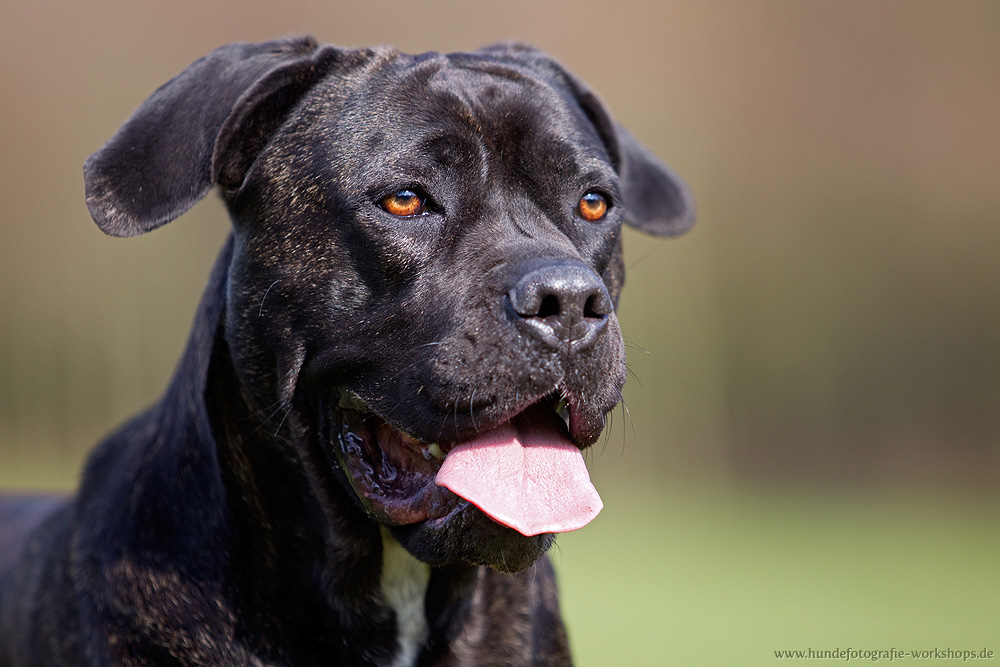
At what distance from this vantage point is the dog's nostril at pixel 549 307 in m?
2.45

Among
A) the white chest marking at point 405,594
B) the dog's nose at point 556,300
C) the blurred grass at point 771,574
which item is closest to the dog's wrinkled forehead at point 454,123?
the dog's nose at point 556,300

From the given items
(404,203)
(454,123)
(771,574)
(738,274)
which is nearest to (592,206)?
(454,123)

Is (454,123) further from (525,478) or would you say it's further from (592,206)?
(525,478)

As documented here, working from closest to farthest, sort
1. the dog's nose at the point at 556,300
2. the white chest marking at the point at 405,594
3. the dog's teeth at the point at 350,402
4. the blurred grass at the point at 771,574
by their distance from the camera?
the dog's nose at the point at 556,300, the dog's teeth at the point at 350,402, the white chest marking at the point at 405,594, the blurred grass at the point at 771,574

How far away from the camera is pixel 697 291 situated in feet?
37.3

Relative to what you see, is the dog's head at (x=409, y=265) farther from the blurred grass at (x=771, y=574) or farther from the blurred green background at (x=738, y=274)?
the blurred green background at (x=738, y=274)

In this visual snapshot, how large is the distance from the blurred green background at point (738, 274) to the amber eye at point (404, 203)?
5681 mm

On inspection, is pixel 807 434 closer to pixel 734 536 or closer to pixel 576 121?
pixel 734 536

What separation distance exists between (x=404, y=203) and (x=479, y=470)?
74 centimetres

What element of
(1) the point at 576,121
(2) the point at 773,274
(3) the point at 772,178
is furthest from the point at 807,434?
(1) the point at 576,121

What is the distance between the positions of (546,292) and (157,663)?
144cm

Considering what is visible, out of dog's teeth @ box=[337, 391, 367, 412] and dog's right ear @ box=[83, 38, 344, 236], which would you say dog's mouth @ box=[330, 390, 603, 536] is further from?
dog's right ear @ box=[83, 38, 344, 236]

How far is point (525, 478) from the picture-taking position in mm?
2551

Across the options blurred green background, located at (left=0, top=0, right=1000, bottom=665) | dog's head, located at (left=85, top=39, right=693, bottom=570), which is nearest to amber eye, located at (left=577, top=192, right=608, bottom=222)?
dog's head, located at (left=85, top=39, right=693, bottom=570)
